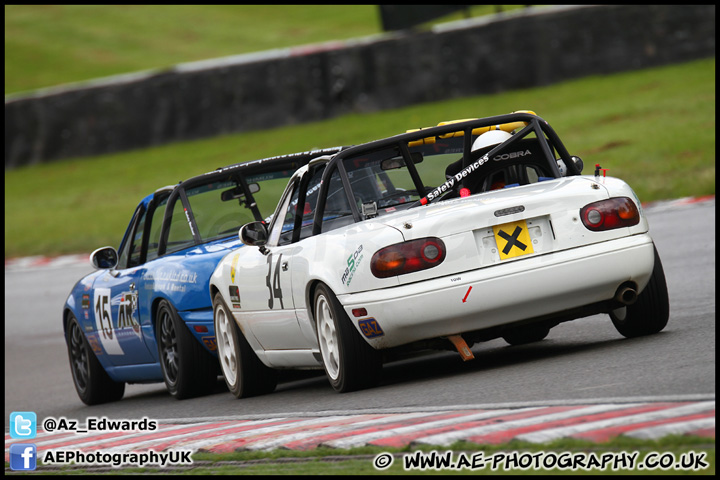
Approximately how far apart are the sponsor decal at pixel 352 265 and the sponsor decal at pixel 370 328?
0.22m

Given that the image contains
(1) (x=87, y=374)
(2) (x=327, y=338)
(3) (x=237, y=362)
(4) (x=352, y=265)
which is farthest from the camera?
(1) (x=87, y=374)

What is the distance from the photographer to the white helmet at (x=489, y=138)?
7750mm

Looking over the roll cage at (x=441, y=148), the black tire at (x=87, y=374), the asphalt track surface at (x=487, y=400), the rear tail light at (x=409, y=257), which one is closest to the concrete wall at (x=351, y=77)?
the asphalt track surface at (x=487, y=400)

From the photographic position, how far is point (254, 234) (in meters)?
8.10

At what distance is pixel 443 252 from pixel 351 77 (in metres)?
20.0

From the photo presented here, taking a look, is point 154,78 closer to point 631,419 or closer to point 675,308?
point 675,308

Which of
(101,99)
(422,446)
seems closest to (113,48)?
(101,99)

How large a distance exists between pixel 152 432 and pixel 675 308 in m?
3.88

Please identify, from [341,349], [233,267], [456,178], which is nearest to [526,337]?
[456,178]

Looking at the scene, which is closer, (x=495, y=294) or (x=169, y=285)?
(x=495, y=294)

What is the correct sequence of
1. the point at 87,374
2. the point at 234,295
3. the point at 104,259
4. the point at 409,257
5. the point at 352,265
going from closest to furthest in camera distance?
the point at 409,257, the point at 352,265, the point at 234,295, the point at 104,259, the point at 87,374

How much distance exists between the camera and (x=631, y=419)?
5.04 meters

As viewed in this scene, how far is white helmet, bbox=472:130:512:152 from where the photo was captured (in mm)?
7750

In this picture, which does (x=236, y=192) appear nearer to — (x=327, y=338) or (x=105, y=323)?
(x=105, y=323)
